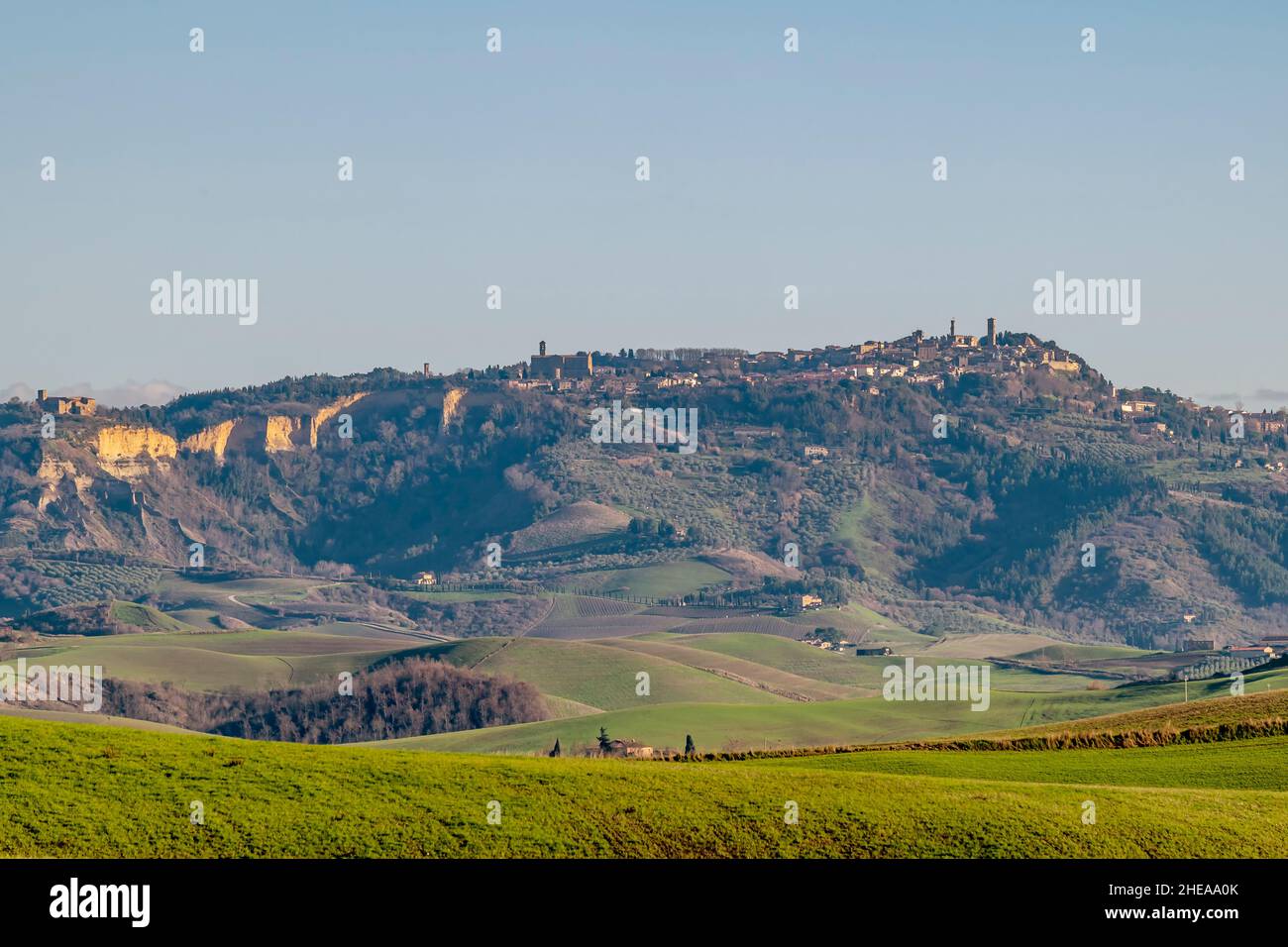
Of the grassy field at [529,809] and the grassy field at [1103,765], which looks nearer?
the grassy field at [529,809]

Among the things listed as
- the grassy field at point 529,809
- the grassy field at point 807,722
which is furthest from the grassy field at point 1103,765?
the grassy field at point 807,722

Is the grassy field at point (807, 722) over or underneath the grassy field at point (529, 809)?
underneath

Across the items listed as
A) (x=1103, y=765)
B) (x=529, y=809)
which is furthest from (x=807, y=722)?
(x=529, y=809)

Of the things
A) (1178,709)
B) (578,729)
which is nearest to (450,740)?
(578,729)

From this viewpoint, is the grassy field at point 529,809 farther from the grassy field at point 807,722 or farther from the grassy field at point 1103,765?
the grassy field at point 807,722

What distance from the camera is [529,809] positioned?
143 feet

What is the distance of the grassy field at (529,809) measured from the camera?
41.3m

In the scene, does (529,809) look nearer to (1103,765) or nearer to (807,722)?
(1103,765)

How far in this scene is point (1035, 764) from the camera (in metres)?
58.8

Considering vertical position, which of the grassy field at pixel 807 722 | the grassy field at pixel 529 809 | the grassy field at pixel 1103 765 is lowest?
the grassy field at pixel 807 722

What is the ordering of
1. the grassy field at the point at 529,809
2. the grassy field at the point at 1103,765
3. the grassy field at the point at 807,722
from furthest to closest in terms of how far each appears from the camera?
the grassy field at the point at 807,722 < the grassy field at the point at 1103,765 < the grassy field at the point at 529,809
